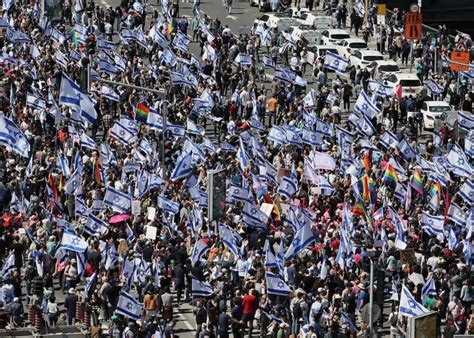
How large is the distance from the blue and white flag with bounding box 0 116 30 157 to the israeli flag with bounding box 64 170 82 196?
180 cm

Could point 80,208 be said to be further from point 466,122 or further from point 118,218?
point 466,122

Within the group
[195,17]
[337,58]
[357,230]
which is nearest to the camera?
[357,230]

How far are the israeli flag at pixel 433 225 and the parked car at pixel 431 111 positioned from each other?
18525 mm

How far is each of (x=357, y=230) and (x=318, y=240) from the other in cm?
121

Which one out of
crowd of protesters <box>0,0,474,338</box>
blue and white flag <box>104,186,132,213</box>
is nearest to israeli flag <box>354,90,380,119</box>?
crowd of protesters <box>0,0,474,338</box>

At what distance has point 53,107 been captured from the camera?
7150cm

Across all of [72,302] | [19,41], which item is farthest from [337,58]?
[72,302]

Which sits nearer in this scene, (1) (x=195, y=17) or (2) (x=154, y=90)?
(2) (x=154, y=90)

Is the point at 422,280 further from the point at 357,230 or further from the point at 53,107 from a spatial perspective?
the point at 53,107

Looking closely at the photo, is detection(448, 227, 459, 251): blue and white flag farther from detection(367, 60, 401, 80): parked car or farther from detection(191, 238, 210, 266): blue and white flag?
detection(367, 60, 401, 80): parked car

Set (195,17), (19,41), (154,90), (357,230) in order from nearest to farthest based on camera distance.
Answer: (357,230), (154,90), (19,41), (195,17)

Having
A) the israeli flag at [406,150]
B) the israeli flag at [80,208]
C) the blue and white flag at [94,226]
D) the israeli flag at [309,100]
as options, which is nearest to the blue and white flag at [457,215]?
the israeli flag at [406,150]

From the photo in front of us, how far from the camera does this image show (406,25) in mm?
85250

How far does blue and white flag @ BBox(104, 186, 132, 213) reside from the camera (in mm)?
60406
